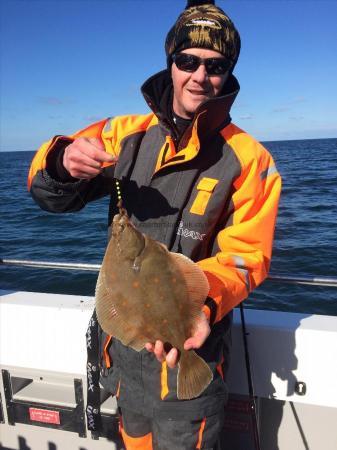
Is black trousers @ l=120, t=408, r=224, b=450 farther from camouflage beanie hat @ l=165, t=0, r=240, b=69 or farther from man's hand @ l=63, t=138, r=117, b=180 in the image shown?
camouflage beanie hat @ l=165, t=0, r=240, b=69

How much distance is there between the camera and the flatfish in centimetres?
189

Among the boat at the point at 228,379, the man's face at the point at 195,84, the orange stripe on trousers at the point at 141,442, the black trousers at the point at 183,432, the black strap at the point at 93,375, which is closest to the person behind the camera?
the black trousers at the point at 183,432

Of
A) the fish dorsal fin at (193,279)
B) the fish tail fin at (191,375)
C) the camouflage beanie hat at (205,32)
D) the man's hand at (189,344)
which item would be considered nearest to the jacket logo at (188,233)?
the fish dorsal fin at (193,279)

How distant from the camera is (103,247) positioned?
37.5ft

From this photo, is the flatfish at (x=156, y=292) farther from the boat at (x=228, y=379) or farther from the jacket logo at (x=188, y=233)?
the boat at (x=228, y=379)

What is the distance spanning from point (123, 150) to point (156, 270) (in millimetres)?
842

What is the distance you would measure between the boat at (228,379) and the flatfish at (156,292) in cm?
85

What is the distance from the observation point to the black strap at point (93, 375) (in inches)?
99.0

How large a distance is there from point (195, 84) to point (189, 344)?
1360 millimetres

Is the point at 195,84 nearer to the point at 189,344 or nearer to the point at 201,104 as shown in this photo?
the point at 201,104

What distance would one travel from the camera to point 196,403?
84.7 inches

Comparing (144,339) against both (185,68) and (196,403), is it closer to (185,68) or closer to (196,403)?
(196,403)

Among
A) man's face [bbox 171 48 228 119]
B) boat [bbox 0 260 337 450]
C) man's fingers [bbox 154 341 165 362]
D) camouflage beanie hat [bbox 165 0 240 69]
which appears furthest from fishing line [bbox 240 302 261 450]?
camouflage beanie hat [bbox 165 0 240 69]

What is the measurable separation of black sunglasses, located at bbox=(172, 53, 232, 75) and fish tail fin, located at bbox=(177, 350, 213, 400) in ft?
4.86
